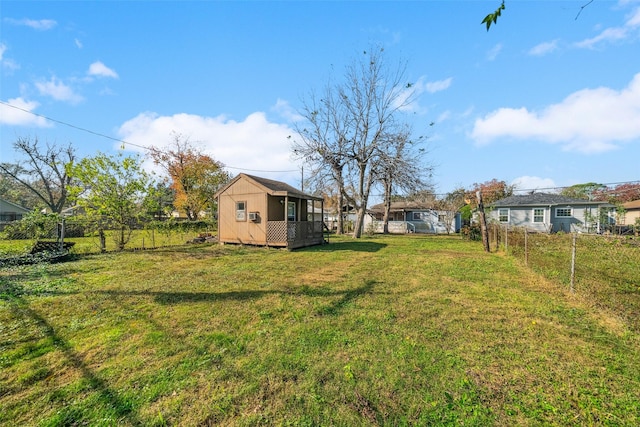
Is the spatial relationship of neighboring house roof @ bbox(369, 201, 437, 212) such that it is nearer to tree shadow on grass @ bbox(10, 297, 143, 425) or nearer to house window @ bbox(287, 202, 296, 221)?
house window @ bbox(287, 202, 296, 221)

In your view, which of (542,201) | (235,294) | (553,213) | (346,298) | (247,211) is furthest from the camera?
(542,201)

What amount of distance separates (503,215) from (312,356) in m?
28.6

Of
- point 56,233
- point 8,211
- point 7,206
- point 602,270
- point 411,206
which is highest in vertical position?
point 7,206

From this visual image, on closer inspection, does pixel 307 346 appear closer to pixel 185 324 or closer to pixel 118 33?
pixel 185 324

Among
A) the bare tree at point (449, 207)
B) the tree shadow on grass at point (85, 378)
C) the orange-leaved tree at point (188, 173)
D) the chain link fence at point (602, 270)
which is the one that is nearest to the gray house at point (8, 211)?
the orange-leaved tree at point (188, 173)

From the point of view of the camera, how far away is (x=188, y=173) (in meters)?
28.5

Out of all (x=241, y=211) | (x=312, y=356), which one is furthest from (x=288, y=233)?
(x=312, y=356)

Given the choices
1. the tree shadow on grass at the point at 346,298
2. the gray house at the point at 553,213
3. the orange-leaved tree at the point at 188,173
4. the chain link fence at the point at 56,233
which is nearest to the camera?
the tree shadow on grass at the point at 346,298

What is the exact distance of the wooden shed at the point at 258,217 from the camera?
40.9 ft

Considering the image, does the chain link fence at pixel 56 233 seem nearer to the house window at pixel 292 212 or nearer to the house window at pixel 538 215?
the house window at pixel 292 212

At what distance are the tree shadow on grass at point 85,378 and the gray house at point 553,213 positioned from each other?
25977 millimetres

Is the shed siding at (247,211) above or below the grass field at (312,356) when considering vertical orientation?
above


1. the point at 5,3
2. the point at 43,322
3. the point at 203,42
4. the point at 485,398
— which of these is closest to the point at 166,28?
the point at 203,42

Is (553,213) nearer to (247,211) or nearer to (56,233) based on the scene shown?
(247,211)
